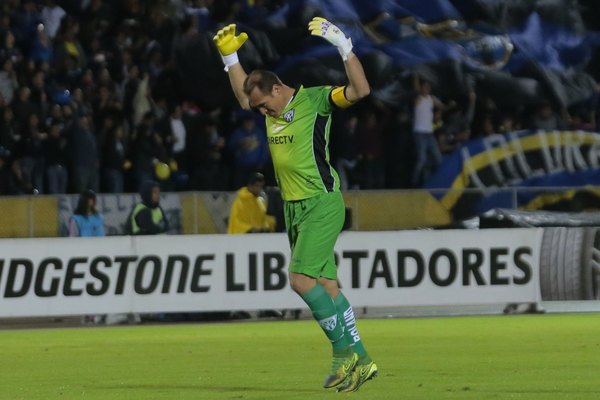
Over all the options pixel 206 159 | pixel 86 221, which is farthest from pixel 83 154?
pixel 86 221

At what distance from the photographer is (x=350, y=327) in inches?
409

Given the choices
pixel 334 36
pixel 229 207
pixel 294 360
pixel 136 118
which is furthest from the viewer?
pixel 136 118

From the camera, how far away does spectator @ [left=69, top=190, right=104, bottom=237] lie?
66.2ft

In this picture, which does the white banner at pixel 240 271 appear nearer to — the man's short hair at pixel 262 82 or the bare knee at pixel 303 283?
the bare knee at pixel 303 283

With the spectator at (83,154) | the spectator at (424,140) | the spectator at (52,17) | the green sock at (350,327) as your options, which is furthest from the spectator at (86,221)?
the green sock at (350,327)

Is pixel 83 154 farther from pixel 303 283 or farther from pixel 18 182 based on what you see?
pixel 303 283

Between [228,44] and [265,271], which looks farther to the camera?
[265,271]

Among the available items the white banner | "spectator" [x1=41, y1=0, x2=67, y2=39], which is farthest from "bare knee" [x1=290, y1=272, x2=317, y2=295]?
"spectator" [x1=41, y1=0, x2=67, y2=39]

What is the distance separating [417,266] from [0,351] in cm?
606

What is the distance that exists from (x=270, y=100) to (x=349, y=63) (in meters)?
0.63

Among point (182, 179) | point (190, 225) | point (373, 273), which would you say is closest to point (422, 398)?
point (373, 273)

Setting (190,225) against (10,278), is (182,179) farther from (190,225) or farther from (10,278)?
(10,278)

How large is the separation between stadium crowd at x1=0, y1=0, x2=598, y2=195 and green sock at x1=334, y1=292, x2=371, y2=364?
12590mm

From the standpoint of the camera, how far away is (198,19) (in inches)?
1003
